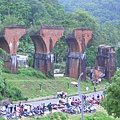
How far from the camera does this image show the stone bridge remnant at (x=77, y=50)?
184ft

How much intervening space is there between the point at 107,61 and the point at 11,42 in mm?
17058

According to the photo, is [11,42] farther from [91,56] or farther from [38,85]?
[91,56]

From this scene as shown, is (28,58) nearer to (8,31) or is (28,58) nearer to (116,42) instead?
(8,31)

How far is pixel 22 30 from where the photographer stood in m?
49.5

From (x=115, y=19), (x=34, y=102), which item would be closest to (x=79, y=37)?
(x=34, y=102)

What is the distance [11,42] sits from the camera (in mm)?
48656

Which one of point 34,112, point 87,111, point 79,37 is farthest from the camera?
point 79,37

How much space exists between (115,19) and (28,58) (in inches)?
2750

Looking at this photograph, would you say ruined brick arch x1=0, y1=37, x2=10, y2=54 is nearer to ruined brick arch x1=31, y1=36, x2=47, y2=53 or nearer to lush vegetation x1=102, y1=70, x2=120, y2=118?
ruined brick arch x1=31, y1=36, x2=47, y2=53

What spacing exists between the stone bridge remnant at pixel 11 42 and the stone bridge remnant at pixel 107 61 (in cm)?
1561

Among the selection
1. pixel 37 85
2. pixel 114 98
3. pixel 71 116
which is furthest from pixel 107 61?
pixel 114 98

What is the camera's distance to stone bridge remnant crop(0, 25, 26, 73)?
48153 millimetres

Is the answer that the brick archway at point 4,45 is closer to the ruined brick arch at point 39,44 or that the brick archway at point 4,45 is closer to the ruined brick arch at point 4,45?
the ruined brick arch at point 4,45

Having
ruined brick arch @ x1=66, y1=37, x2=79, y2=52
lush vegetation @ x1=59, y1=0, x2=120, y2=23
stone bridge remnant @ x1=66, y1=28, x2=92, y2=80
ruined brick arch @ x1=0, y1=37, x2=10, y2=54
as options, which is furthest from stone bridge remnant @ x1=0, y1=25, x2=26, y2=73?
lush vegetation @ x1=59, y1=0, x2=120, y2=23
